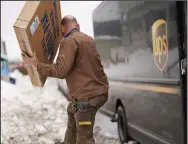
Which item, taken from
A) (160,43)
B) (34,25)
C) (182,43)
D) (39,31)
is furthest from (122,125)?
(34,25)

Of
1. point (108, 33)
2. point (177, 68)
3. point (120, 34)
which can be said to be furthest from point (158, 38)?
point (108, 33)

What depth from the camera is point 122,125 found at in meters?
9.02

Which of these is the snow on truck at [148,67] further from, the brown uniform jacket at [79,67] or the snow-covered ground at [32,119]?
the snow-covered ground at [32,119]

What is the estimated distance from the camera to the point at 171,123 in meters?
5.72

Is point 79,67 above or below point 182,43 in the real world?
below

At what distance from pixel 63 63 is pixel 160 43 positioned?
160cm

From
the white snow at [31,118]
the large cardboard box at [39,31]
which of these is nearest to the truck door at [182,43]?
the large cardboard box at [39,31]

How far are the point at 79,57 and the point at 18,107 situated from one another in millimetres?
9237

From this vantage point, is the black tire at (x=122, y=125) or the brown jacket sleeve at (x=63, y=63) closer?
the brown jacket sleeve at (x=63, y=63)

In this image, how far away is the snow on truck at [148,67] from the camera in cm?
534

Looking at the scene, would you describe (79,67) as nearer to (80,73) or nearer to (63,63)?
(80,73)

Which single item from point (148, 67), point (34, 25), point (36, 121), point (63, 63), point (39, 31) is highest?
point (34, 25)

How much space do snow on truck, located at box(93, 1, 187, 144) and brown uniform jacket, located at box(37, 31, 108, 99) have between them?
0.96 m

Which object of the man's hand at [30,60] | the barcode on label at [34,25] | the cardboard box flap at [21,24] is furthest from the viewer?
the man's hand at [30,60]
